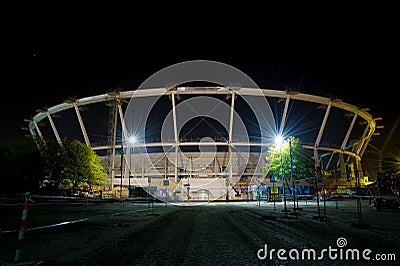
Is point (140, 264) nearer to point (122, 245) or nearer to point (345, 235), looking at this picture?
point (122, 245)

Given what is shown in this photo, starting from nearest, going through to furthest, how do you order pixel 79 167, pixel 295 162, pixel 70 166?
pixel 70 166 → pixel 79 167 → pixel 295 162

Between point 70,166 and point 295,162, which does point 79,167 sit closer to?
point 70,166

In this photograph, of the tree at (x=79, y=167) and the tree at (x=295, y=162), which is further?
the tree at (x=295, y=162)

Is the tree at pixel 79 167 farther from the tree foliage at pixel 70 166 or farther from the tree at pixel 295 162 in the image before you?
the tree at pixel 295 162

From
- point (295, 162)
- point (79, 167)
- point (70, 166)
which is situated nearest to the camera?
point (70, 166)

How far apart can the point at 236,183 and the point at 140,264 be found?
5250 centimetres

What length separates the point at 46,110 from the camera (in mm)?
65125

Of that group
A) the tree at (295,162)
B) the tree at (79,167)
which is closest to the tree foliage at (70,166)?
the tree at (79,167)

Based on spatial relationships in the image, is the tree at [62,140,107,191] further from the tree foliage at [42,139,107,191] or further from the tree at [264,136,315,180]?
the tree at [264,136,315,180]

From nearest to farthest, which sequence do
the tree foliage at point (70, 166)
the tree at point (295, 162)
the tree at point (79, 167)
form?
the tree foliage at point (70, 166) < the tree at point (79, 167) < the tree at point (295, 162)

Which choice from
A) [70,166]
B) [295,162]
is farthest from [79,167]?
[295,162]

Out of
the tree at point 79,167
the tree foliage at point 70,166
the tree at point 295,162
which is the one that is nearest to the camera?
the tree foliage at point 70,166

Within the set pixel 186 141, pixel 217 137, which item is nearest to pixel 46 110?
pixel 186 141

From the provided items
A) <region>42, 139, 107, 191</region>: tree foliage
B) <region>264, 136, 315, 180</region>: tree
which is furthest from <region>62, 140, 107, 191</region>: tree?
<region>264, 136, 315, 180</region>: tree
